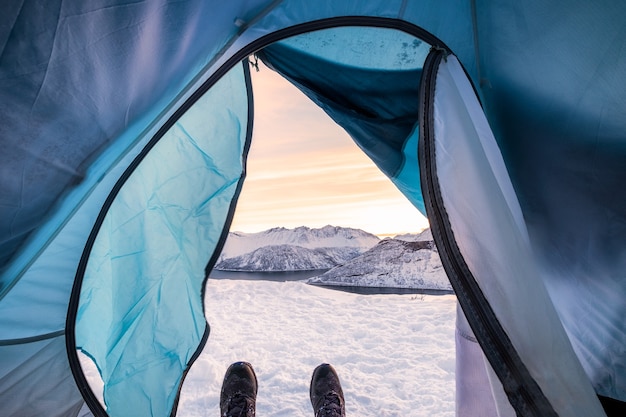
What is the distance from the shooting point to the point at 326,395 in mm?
1584

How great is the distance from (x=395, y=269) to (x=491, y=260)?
16.2ft

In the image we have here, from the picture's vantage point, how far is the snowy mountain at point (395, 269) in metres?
5.15

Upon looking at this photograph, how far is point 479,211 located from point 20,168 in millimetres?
958

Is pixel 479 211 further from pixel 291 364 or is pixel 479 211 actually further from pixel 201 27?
pixel 291 364

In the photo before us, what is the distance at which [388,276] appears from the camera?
561 cm

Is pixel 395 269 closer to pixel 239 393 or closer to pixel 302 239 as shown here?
pixel 239 393

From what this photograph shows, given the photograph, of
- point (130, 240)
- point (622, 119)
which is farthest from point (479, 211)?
point (130, 240)

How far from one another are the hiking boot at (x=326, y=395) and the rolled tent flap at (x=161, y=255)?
56 cm

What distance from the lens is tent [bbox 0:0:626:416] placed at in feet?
2.40

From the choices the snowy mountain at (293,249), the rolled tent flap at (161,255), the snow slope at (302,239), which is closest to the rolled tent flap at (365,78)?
the rolled tent flap at (161,255)

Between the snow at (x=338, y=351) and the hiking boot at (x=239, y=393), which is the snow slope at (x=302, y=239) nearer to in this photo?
the snow at (x=338, y=351)

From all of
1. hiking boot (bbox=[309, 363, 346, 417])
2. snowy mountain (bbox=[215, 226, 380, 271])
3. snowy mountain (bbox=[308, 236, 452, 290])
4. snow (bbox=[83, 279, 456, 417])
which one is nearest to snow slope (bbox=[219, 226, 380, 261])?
snowy mountain (bbox=[215, 226, 380, 271])

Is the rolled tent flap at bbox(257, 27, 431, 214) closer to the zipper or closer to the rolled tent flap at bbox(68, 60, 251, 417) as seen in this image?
the rolled tent flap at bbox(68, 60, 251, 417)

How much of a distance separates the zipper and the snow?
108cm
